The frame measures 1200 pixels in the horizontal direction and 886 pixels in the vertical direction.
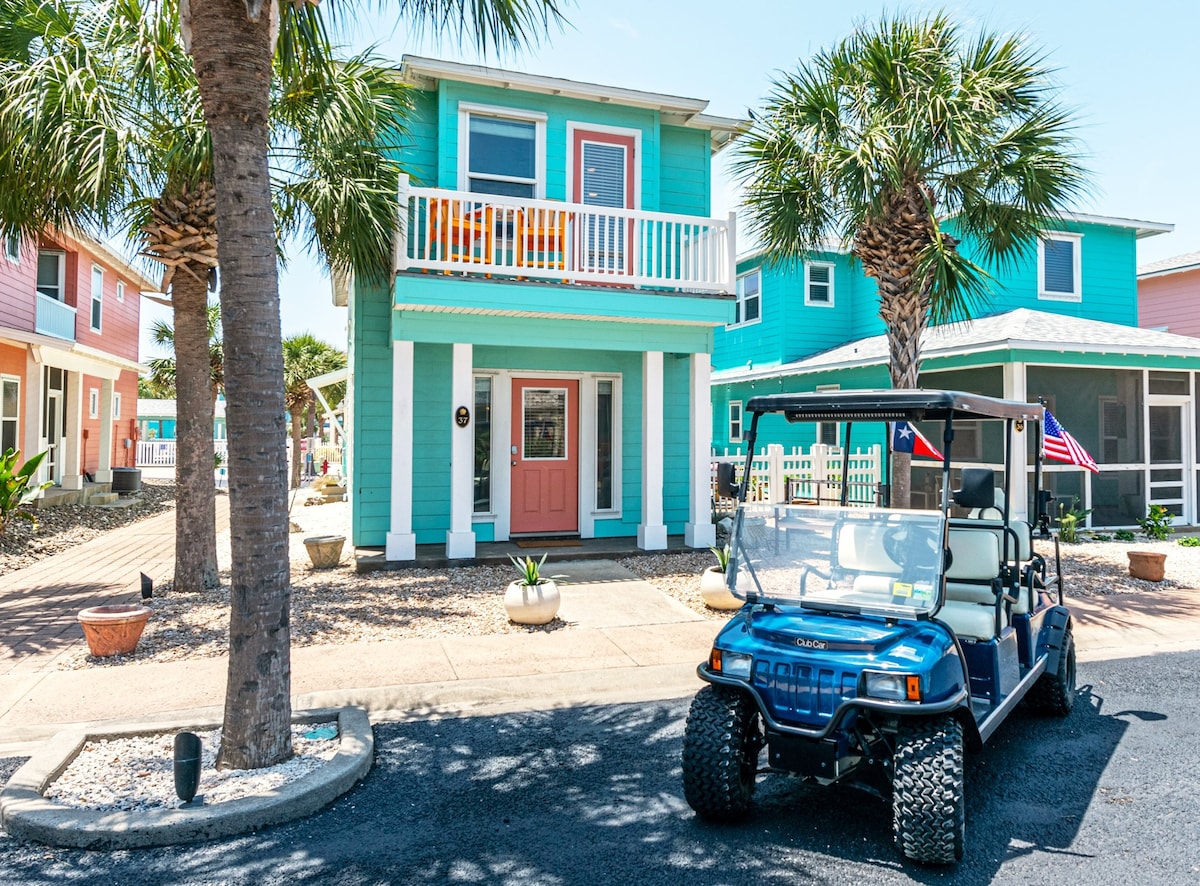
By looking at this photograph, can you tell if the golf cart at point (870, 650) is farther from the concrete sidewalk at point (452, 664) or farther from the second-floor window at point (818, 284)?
the second-floor window at point (818, 284)

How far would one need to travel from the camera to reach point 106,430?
2191 cm

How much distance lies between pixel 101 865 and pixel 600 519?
28.1 feet

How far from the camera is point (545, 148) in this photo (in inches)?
445

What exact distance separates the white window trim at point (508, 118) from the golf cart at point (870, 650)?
7.71 meters

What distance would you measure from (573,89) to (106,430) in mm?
17860

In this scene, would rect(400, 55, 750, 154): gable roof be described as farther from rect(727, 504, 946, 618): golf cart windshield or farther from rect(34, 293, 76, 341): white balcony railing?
rect(34, 293, 76, 341): white balcony railing

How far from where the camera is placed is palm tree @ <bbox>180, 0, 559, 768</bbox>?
414 centimetres

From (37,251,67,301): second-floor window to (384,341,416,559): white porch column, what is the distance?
13.6 meters

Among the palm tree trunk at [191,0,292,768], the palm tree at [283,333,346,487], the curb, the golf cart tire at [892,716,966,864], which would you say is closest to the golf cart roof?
the golf cart tire at [892,716,966,864]

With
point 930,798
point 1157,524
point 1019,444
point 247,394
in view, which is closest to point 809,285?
point 1019,444

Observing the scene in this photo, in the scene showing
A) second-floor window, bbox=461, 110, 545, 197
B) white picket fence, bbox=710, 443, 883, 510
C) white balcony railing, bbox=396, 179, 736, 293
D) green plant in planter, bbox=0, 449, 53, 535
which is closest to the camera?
white balcony railing, bbox=396, 179, 736, 293

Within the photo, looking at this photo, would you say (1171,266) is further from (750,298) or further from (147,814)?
(147,814)

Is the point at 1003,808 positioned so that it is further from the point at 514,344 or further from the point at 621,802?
the point at 514,344

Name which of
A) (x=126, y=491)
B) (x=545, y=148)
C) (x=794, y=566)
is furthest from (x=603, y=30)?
(x=126, y=491)
